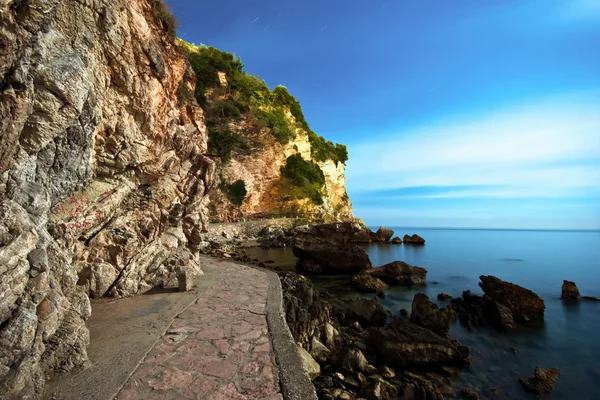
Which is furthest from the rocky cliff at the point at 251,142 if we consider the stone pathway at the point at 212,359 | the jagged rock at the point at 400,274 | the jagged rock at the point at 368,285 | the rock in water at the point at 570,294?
the stone pathway at the point at 212,359

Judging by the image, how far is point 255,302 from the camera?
281 inches

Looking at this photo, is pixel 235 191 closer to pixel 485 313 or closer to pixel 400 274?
pixel 400 274

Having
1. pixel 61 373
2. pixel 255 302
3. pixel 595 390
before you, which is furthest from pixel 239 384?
pixel 595 390

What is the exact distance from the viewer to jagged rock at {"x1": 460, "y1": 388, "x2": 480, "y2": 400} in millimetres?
6930

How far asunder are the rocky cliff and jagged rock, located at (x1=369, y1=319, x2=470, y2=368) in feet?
95.0

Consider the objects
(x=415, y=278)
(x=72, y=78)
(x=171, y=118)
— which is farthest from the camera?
(x=415, y=278)

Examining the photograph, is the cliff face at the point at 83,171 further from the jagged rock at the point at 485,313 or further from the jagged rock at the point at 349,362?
the jagged rock at the point at 485,313

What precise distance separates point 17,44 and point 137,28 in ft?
14.4

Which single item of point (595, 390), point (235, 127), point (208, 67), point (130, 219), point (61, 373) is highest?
point (208, 67)

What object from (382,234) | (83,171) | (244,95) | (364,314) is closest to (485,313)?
(364,314)

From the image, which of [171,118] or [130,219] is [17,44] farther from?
[171,118]

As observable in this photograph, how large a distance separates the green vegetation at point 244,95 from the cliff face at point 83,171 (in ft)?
82.3

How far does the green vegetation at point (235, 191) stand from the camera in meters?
35.4

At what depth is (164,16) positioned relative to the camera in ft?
30.5
